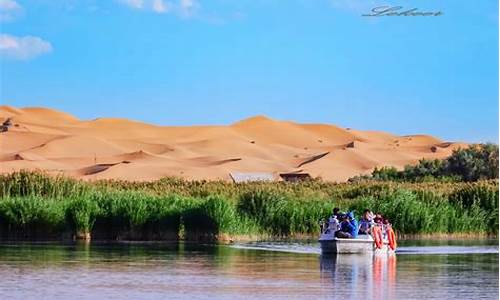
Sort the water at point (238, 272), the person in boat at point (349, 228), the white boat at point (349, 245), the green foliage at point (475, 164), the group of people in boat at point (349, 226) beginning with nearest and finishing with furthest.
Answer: the water at point (238, 272)
the white boat at point (349, 245)
the group of people in boat at point (349, 226)
the person in boat at point (349, 228)
the green foliage at point (475, 164)

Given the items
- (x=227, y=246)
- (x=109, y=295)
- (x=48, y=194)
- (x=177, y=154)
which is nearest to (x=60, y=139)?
(x=177, y=154)

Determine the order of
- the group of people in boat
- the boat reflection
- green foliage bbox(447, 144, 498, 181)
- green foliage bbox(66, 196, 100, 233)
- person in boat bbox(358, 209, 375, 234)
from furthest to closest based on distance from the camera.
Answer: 1. green foliage bbox(447, 144, 498, 181)
2. green foliage bbox(66, 196, 100, 233)
3. person in boat bbox(358, 209, 375, 234)
4. the group of people in boat
5. the boat reflection

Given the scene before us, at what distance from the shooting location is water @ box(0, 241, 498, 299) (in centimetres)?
2306

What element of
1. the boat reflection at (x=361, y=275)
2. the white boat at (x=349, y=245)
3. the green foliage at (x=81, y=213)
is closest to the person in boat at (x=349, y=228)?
the white boat at (x=349, y=245)

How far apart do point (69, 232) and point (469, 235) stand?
13.1 meters

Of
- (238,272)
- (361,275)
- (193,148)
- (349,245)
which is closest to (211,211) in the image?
(349,245)

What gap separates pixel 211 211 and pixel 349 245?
5759mm

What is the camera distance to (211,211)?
38.5m

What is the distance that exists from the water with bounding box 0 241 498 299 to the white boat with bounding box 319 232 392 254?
15.4 inches

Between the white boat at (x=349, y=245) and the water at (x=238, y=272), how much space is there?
0.39m

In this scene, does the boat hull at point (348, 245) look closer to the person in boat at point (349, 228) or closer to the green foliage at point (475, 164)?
the person in boat at point (349, 228)

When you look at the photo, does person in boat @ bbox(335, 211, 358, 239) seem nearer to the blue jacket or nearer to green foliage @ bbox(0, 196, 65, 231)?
A: the blue jacket

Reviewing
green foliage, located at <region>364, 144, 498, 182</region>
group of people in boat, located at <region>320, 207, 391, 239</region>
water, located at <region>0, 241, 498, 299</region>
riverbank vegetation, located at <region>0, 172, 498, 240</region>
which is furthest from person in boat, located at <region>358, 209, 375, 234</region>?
green foliage, located at <region>364, 144, 498, 182</region>

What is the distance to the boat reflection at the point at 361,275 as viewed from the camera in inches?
927
